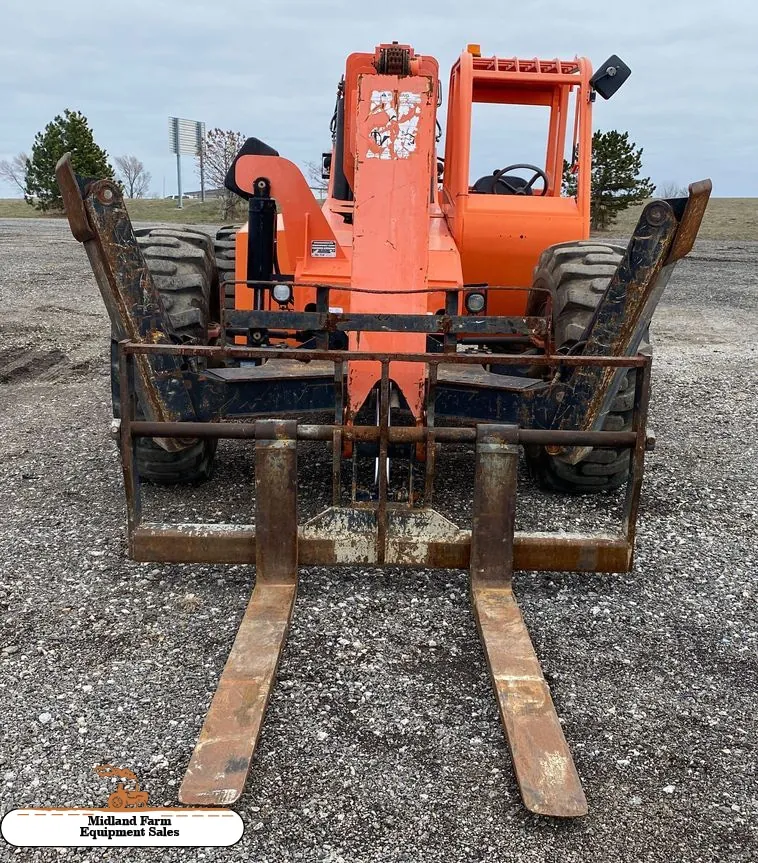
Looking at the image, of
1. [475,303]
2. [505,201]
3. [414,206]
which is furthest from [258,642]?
[505,201]

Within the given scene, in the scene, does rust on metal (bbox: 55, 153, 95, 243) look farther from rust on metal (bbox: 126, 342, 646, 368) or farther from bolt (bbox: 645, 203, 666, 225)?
bolt (bbox: 645, 203, 666, 225)

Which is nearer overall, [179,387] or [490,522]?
[490,522]

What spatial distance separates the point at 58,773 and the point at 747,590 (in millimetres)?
2978

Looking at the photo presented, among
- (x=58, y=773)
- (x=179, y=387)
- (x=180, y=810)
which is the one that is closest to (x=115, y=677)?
(x=58, y=773)

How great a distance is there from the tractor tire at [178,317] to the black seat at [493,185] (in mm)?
2106

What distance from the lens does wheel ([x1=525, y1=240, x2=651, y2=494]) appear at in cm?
470

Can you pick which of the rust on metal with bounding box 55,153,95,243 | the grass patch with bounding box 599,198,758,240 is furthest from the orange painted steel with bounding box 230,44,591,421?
the grass patch with bounding box 599,198,758,240

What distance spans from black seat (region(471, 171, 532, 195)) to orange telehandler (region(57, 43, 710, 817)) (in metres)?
1.08

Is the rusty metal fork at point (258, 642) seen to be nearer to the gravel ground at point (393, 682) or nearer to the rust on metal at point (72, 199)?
the gravel ground at point (393, 682)

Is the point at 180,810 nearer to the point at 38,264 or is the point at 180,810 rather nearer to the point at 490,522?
the point at 490,522

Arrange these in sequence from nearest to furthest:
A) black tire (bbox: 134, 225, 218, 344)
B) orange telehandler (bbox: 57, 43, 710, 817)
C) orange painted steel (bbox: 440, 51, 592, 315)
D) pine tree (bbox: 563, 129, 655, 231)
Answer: orange telehandler (bbox: 57, 43, 710, 817) < black tire (bbox: 134, 225, 218, 344) < orange painted steel (bbox: 440, 51, 592, 315) < pine tree (bbox: 563, 129, 655, 231)

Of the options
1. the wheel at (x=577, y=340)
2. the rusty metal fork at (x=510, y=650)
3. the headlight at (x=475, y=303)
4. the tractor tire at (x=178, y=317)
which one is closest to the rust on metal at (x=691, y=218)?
the wheel at (x=577, y=340)

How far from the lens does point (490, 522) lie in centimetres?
363

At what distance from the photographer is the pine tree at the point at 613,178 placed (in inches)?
1077
